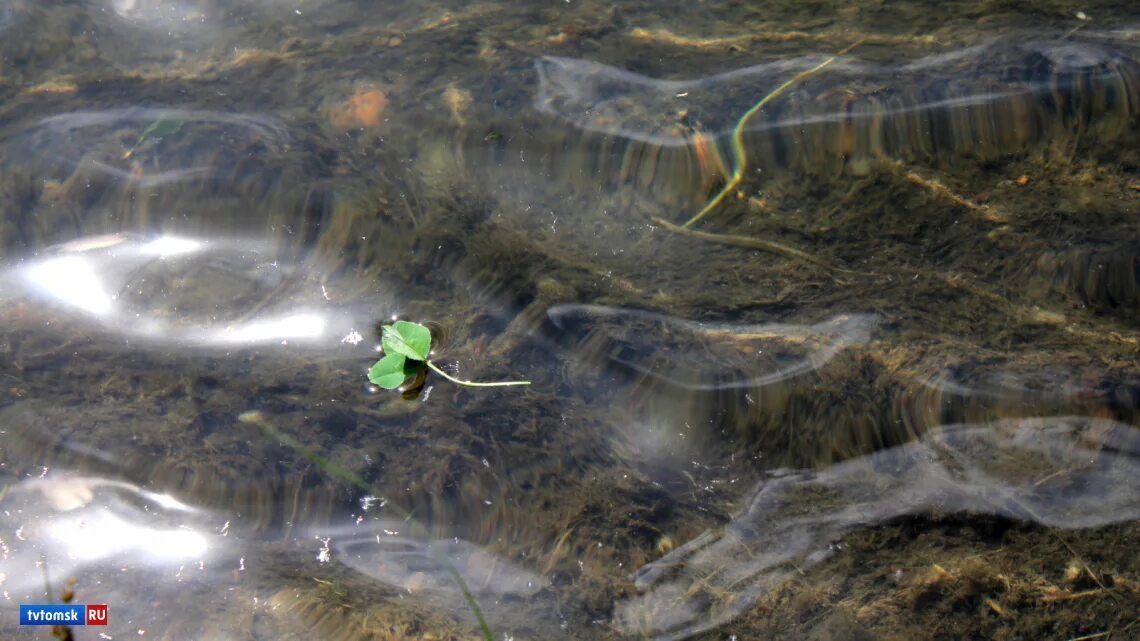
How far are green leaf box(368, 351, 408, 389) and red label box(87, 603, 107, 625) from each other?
2.88 feet

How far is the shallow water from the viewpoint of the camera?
1961mm

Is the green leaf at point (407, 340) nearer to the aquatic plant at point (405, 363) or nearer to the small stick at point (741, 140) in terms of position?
the aquatic plant at point (405, 363)

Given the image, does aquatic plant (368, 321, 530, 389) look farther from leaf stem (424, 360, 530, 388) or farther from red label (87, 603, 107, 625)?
red label (87, 603, 107, 625)

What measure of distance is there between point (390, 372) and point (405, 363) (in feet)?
0.16

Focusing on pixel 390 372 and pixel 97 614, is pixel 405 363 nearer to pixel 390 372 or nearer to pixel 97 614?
pixel 390 372

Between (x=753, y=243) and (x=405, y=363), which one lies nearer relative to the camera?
(x=405, y=363)

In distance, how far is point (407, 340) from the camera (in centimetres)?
236

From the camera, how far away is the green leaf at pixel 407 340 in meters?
2.33

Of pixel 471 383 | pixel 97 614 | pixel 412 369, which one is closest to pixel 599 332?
pixel 471 383

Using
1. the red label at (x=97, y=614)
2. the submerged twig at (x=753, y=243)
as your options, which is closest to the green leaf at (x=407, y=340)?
the submerged twig at (x=753, y=243)

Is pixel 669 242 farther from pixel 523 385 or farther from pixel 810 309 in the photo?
pixel 523 385

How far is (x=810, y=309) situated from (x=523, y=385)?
2.82 ft

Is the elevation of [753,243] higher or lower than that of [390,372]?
higher

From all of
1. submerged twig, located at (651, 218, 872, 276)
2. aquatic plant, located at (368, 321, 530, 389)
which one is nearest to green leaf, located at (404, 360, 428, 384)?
aquatic plant, located at (368, 321, 530, 389)
